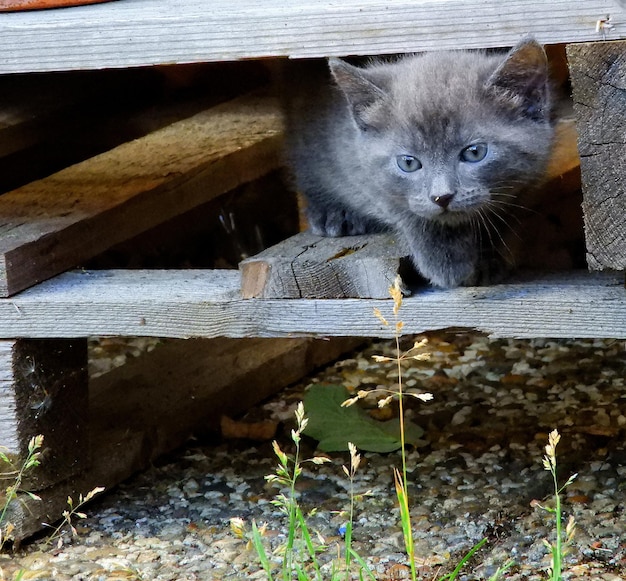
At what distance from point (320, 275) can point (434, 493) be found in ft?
2.06

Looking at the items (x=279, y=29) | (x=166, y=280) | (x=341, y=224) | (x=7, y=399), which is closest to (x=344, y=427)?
(x=341, y=224)

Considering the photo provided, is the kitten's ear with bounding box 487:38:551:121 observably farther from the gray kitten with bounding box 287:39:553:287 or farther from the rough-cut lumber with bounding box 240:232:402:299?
the rough-cut lumber with bounding box 240:232:402:299

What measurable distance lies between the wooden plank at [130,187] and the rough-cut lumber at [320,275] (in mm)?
469

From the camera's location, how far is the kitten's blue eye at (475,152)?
189cm

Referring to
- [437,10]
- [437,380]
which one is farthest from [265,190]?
[437,10]

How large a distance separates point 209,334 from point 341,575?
50cm

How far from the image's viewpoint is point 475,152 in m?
1.90

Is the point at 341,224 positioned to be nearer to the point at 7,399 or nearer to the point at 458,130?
the point at 458,130

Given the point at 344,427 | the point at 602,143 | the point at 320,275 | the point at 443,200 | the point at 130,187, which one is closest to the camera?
the point at 602,143

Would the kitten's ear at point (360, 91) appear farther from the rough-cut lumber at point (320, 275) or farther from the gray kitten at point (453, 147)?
the rough-cut lumber at point (320, 275)

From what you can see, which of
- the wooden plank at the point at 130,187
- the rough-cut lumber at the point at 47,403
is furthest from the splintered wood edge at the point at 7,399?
the wooden plank at the point at 130,187

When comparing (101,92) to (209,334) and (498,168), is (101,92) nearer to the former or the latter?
(209,334)

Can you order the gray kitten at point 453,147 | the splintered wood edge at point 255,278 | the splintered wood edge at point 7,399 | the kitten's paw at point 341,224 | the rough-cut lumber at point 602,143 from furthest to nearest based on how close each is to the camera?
1. the kitten's paw at point 341,224
2. the splintered wood edge at point 7,399
3. the splintered wood edge at point 255,278
4. the gray kitten at point 453,147
5. the rough-cut lumber at point 602,143

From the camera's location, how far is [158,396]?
264 centimetres
